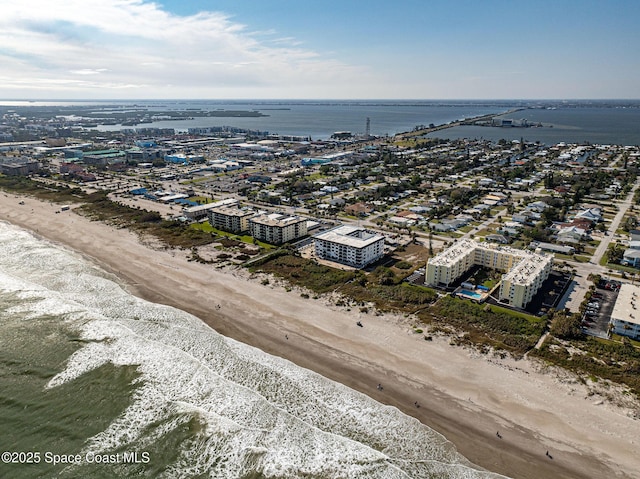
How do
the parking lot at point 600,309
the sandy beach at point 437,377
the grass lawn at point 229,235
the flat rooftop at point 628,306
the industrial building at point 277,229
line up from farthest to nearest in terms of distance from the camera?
the industrial building at point 277,229
the grass lawn at point 229,235
the parking lot at point 600,309
the flat rooftop at point 628,306
the sandy beach at point 437,377

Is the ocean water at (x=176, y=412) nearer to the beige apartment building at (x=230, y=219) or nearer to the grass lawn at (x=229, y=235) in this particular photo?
the grass lawn at (x=229, y=235)

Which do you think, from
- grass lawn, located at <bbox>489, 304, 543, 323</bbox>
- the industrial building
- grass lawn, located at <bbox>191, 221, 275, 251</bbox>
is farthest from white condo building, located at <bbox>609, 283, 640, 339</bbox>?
grass lawn, located at <bbox>191, 221, 275, 251</bbox>

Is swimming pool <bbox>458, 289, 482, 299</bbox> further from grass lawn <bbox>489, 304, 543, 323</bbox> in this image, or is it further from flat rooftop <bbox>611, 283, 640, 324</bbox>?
flat rooftop <bbox>611, 283, 640, 324</bbox>

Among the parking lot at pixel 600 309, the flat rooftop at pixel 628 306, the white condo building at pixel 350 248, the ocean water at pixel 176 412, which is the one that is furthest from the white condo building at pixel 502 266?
the ocean water at pixel 176 412

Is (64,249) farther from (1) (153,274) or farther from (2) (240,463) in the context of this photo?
(2) (240,463)

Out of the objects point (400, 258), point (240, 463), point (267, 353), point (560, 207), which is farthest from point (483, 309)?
point (560, 207)

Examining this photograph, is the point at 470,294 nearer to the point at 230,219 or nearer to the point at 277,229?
the point at 277,229
